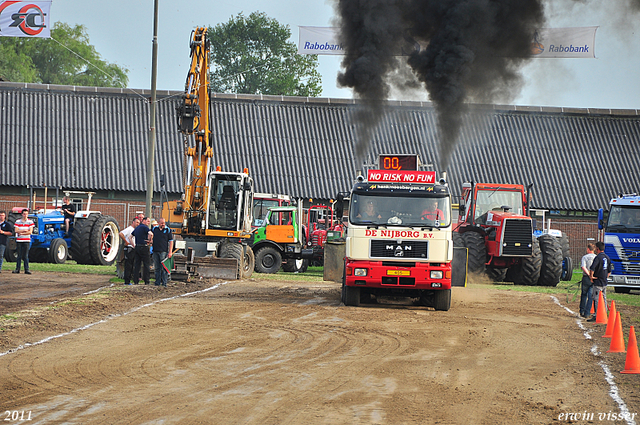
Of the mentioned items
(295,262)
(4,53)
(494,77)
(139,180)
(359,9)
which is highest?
(4,53)

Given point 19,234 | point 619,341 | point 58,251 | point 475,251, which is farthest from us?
point 58,251

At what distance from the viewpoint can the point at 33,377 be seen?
7.79 metres

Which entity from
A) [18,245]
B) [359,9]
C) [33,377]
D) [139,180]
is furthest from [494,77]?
[139,180]

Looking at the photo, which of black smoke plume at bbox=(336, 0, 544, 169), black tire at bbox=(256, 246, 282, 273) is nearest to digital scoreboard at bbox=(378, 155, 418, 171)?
black smoke plume at bbox=(336, 0, 544, 169)

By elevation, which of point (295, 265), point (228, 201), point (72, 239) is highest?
point (228, 201)

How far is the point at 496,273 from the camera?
78.3 ft

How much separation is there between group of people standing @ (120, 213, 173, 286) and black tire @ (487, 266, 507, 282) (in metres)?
10.7

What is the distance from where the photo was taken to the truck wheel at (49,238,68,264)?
84.4 ft

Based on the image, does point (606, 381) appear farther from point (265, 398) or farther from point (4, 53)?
point (4, 53)

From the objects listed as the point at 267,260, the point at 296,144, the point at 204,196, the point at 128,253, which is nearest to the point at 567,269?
the point at 267,260

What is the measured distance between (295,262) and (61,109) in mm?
19008

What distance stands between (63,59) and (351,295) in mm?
64135

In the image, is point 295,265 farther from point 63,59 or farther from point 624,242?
point 63,59

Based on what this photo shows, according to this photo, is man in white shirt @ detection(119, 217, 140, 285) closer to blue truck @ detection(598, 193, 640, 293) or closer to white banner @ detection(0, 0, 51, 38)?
blue truck @ detection(598, 193, 640, 293)
